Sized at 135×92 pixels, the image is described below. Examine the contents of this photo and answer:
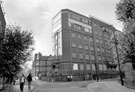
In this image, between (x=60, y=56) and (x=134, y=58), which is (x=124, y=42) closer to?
(x=134, y=58)

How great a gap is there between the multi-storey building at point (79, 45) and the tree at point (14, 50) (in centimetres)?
2456

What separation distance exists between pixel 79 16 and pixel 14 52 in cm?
3846

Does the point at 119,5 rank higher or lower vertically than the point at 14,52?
higher

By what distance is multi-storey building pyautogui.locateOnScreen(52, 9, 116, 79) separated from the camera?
39.9 m

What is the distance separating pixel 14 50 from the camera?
12.7 meters

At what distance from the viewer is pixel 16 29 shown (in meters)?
13.9

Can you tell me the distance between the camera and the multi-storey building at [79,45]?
39.9 metres

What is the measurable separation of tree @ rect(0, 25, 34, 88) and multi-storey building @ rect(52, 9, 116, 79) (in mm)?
24560

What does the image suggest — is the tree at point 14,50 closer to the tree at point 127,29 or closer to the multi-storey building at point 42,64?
the tree at point 127,29

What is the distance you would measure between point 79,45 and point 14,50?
3329cm

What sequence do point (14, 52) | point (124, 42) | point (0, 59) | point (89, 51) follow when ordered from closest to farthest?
1. point (0, 59)
2. point (14, 52)
3. point (124, 42)
4. point (89, 51)

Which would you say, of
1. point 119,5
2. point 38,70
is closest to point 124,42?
point 119,5

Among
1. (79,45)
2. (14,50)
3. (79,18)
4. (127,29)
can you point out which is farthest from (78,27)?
(14,50)

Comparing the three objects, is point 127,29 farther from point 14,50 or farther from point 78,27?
point 78,27
